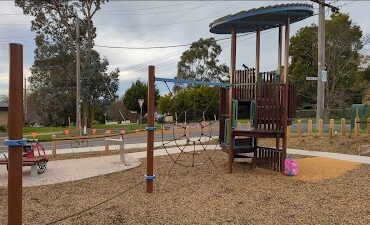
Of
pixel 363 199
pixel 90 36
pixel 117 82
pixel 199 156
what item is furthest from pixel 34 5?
pixel 363 199

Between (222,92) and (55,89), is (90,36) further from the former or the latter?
(222,92)

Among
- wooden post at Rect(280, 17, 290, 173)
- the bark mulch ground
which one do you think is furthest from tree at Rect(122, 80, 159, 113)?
the bark mulch ground

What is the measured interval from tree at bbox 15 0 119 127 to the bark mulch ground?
893 inches

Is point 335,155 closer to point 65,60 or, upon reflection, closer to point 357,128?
point 357,128

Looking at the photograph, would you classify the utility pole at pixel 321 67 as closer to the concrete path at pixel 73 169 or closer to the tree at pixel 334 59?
the concrete path at pixel 73 169

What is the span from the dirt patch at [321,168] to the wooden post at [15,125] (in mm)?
6060

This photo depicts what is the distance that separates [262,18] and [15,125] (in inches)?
260

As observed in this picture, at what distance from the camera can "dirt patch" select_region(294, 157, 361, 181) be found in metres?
8.34

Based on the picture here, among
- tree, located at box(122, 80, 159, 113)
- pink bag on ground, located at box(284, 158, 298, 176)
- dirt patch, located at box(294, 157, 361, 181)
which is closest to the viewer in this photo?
dirt patch, located at box(294, 157, 361, 181)

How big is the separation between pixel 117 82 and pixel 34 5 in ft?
29.9

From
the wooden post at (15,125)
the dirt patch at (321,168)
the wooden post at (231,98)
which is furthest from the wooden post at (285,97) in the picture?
the wooden post at (15,125)

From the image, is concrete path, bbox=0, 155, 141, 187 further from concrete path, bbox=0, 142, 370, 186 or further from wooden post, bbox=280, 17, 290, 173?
wooden post, bbox=280, 17, 290, 173

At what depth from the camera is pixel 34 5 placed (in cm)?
3152

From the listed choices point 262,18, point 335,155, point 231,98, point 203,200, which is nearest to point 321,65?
point 335,155
